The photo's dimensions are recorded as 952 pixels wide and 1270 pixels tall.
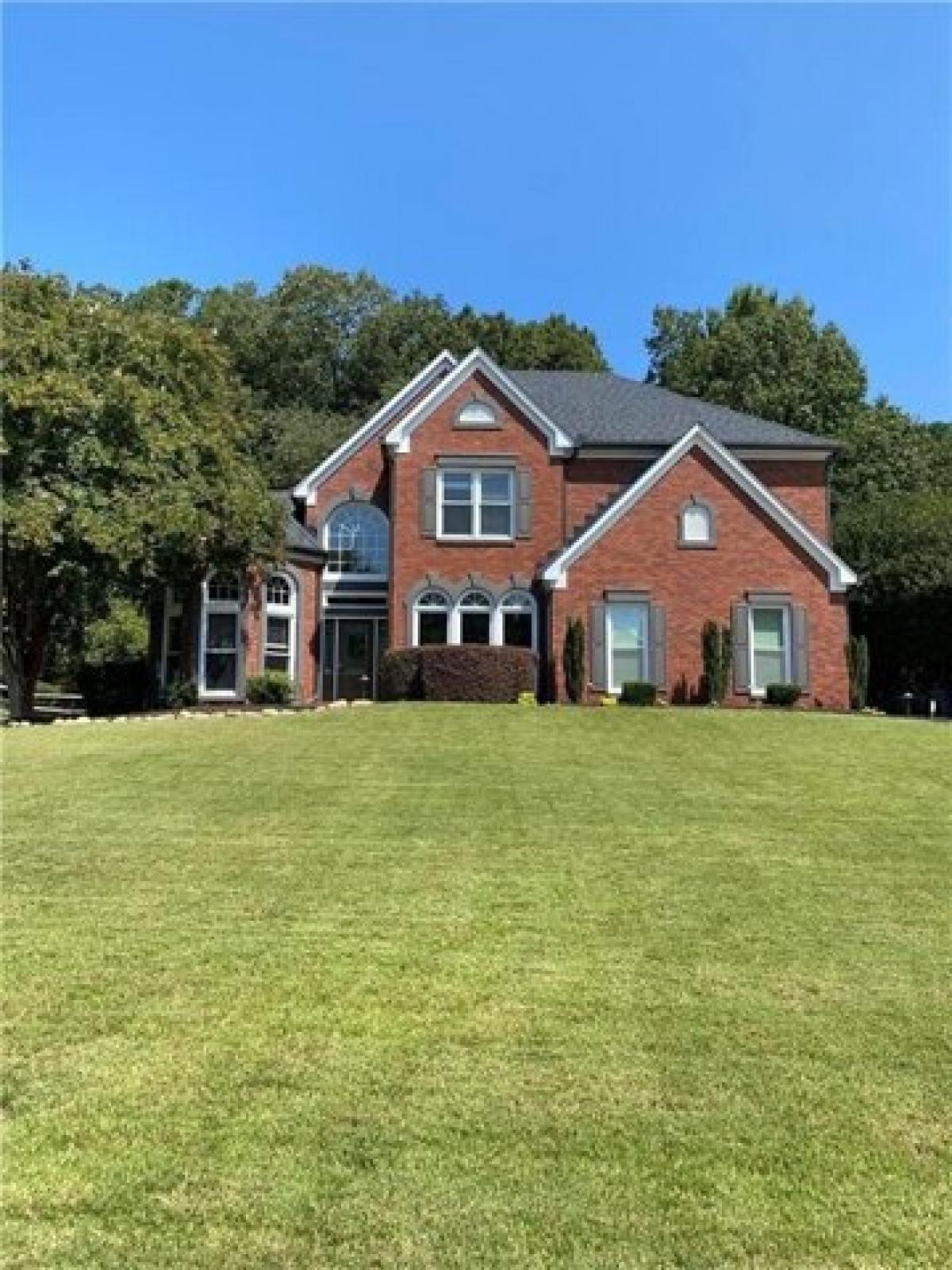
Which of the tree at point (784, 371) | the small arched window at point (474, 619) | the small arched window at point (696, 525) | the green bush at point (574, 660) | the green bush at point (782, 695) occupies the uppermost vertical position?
the tree at point (784, 371)

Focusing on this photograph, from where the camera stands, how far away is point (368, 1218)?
407 centimetres

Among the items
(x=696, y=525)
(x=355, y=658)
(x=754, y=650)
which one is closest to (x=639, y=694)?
(x=754, y=650)

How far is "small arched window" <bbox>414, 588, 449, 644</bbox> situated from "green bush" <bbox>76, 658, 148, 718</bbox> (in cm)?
674

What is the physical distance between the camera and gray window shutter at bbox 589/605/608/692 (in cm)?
2605

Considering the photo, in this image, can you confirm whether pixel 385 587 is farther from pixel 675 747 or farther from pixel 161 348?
pixel 675 747

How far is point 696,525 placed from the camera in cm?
2655

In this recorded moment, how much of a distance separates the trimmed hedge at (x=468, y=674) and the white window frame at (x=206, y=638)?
4.08 m

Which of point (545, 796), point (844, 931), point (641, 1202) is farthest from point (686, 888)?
point (641, 1202)

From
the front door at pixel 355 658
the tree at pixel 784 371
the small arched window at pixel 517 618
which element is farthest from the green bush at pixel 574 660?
the tree at pixel 784 371

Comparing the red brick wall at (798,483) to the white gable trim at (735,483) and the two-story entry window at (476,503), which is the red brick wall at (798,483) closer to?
the white gable trim at (735,483)

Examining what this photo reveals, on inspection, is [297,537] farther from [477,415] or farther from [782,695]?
[782,695]

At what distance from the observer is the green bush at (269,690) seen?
2598 centimetres

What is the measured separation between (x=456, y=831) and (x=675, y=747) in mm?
7088

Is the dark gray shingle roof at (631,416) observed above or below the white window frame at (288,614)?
above
